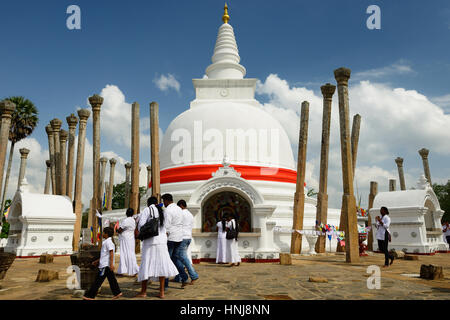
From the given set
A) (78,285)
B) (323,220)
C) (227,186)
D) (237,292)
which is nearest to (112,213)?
(227,186)

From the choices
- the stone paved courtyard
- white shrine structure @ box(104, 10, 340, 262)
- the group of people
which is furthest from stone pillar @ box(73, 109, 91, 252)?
the group of people

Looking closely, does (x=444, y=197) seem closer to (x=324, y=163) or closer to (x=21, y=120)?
(x=324, y=163)

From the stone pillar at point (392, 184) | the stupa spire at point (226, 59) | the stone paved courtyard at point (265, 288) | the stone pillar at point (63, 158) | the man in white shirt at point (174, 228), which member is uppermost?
the stupa spire at point (226, 59)

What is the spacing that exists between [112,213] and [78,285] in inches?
608

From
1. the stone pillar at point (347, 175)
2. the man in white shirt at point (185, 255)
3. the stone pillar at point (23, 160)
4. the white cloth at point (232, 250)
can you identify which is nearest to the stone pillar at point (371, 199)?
the stone pillar at point (347, 175)

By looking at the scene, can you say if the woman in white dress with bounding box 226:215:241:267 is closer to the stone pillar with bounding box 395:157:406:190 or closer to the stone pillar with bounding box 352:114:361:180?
the stone pillar with bounding box 352:114:361:180

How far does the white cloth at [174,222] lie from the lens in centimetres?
648

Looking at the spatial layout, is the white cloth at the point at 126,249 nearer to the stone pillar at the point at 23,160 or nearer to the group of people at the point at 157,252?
the group of people at the point at 157,252

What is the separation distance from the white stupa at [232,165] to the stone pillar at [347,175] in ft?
8.78

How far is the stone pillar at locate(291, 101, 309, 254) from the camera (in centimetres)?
1412

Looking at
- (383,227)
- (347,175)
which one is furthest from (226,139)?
(383,227)
